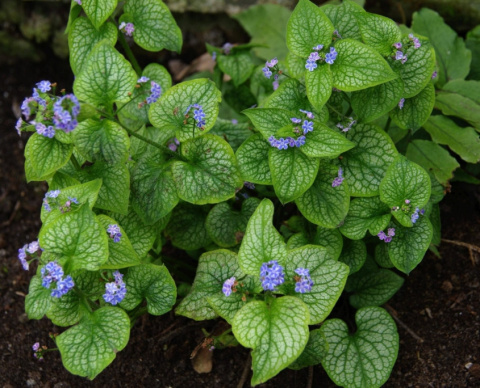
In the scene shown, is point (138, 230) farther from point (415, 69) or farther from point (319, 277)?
point (415, 69)

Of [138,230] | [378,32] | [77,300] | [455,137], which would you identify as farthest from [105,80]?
[455,137]

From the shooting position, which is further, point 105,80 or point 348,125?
point 348,125

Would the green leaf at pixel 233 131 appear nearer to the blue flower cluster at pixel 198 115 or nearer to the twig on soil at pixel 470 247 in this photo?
the blue flower cluster at pixel 198 115

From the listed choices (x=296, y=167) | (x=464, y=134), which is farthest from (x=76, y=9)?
(x=464, y=134)

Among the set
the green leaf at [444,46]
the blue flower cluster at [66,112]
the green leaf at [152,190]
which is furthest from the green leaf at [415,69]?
the blue flower cluster at [66,112]

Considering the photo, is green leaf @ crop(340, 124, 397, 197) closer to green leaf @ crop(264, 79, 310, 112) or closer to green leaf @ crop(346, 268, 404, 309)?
green leaf @ crop(264, 79, 310, 112)
